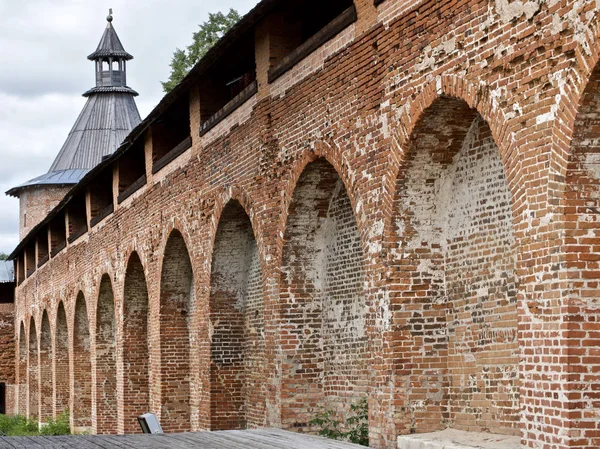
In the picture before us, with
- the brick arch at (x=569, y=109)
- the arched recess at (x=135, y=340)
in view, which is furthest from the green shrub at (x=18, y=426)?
the brick arch at (x=569, y=109)

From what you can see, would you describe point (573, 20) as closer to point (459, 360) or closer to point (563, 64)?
point (563, 64)

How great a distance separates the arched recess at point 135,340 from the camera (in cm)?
2169

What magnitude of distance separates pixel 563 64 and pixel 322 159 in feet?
16.2

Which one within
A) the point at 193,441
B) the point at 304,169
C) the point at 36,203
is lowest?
the point at 193,441

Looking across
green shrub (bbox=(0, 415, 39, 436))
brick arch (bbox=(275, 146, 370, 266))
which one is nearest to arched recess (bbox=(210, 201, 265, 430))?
brick arch (bbox=(275, 146, 370, 266))

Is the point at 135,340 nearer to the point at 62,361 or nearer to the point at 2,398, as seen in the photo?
the point at 62,361

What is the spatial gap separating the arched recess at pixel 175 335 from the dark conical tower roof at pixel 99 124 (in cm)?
2589

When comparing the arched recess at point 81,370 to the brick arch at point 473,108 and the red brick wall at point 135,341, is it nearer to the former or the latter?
the red brick wall at point 135,341

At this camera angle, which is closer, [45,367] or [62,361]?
[62,361]

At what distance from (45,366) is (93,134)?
15049 millimetres

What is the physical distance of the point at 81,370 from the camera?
27.5 metres

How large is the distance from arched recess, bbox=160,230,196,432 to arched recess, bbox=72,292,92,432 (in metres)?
8.74

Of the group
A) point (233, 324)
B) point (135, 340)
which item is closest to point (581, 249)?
point (233, 324)

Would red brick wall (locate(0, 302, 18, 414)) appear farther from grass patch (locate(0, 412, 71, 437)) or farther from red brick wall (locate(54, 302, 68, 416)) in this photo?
red brick wall (locate(54, 302, 68, 416))
